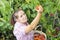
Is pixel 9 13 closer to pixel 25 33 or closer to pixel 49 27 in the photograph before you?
pixel 25 33

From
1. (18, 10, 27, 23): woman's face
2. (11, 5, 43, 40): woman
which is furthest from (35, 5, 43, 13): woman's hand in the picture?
(18, 10, 27, 23): woman's face

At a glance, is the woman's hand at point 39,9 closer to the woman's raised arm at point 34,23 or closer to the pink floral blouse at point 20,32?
the woman's raised arm at point 34,23

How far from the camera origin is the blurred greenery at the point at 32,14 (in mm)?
1638

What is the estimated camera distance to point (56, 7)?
1695 mm

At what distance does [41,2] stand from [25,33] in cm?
29

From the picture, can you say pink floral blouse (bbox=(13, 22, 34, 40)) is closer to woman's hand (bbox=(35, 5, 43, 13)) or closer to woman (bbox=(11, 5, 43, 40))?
woman (bbox=(11, 5, 43, 40))

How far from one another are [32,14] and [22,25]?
0.42ft

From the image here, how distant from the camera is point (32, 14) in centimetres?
166

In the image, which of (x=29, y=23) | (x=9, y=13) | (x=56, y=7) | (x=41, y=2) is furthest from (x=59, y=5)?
(x=9, y=13)

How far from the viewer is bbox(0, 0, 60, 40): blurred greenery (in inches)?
64.5

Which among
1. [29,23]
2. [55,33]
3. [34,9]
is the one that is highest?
[34,9]

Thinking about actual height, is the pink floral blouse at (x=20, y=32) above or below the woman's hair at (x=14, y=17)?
below

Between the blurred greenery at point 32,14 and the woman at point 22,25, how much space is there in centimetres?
3

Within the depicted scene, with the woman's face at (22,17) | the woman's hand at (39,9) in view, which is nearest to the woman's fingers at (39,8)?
the woman's hand at (39,9)
